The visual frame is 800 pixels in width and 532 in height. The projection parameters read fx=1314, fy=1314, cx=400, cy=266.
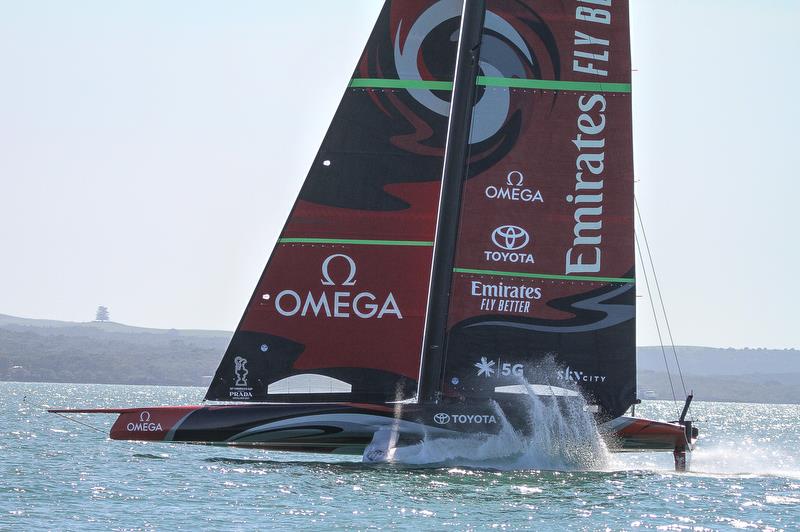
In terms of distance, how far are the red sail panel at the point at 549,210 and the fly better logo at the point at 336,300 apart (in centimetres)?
131

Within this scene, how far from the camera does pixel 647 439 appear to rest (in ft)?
71.3

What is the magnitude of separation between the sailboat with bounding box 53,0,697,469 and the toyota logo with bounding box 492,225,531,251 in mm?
24

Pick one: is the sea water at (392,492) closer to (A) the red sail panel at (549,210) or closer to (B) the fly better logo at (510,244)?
(A) the red sail panel at (549,210)

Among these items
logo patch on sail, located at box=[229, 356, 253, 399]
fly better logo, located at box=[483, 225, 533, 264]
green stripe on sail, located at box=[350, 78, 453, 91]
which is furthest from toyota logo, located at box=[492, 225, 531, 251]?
logo patch on sail, located at box=[229, 356, 253, 399]

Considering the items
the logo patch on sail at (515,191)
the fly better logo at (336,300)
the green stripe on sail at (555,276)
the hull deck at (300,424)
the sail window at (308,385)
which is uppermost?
the logo patch on sail at (515,191)

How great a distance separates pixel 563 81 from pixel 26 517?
37.4ft

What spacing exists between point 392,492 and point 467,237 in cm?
507

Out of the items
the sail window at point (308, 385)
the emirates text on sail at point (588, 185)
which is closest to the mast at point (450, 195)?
the sail window at point (308, 385)

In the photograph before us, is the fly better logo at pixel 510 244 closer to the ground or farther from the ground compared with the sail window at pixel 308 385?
farther from the ground

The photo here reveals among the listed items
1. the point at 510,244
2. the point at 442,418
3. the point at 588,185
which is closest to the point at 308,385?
the point at 442,418

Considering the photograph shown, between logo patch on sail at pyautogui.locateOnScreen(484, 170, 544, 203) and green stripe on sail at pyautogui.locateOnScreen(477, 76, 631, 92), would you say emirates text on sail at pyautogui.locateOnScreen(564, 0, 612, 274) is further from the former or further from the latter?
logo patch on sail at pyautogui.locateOnScreen(484, 170, 544, 203)

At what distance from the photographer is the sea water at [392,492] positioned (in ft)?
53.6

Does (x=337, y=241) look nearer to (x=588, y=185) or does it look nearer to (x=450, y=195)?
(x=450, y=195)

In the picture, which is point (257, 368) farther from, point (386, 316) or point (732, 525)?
point (732, 525)
